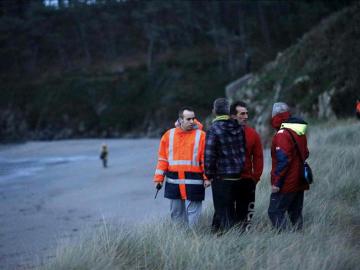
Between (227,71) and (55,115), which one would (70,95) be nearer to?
(55,115)

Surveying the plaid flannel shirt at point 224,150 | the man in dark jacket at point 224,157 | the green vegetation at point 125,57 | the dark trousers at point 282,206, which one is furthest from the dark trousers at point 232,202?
the green vegetation at point 125,57

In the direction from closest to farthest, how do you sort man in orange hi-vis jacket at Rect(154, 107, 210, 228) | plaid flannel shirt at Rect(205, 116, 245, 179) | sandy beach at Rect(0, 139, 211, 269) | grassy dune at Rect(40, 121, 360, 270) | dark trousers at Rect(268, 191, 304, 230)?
grassy dune at Rect(40, 121, 360, 270)
plaid flannel shirt at Rect(205, 116, 245, 179)
dark trousers at Rect(268, 191, 304, 230)
man in orange hi-vis jacket at Rect(154, 107, 210, 228)
sandy beach at Rect(0, 139, 211, 269)

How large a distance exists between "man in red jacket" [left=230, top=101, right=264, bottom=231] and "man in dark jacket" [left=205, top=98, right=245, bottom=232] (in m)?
0.10

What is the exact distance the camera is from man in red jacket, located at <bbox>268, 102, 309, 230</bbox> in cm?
523

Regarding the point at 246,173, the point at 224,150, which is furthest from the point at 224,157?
the point at 246,173

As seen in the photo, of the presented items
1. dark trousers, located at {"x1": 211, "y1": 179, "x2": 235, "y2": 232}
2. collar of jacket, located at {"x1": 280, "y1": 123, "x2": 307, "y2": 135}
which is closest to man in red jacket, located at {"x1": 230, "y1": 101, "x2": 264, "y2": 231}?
dark trousers, located at {"x1": 211, "y1": 179, "x2": 235, "y2": 232}

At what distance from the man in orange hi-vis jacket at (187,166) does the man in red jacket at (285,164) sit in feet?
2.77

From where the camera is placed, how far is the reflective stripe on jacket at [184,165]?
5.61m

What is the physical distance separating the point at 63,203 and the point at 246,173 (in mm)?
8673

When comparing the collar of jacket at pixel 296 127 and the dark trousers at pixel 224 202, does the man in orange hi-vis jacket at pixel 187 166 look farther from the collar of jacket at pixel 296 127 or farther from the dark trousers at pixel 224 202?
the collar of jacket at pixel 296 127

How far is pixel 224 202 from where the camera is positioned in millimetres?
5254

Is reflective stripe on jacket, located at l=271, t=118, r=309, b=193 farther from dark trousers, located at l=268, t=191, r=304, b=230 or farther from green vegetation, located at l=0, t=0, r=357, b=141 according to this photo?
green vegetation, located at l=0, t=0, r=357, b=141

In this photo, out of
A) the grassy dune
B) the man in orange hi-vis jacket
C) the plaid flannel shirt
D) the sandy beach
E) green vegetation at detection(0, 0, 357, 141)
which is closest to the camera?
the grassy dune

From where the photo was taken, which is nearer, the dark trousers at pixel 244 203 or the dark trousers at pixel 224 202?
the dark trousers at pixel 224 202
